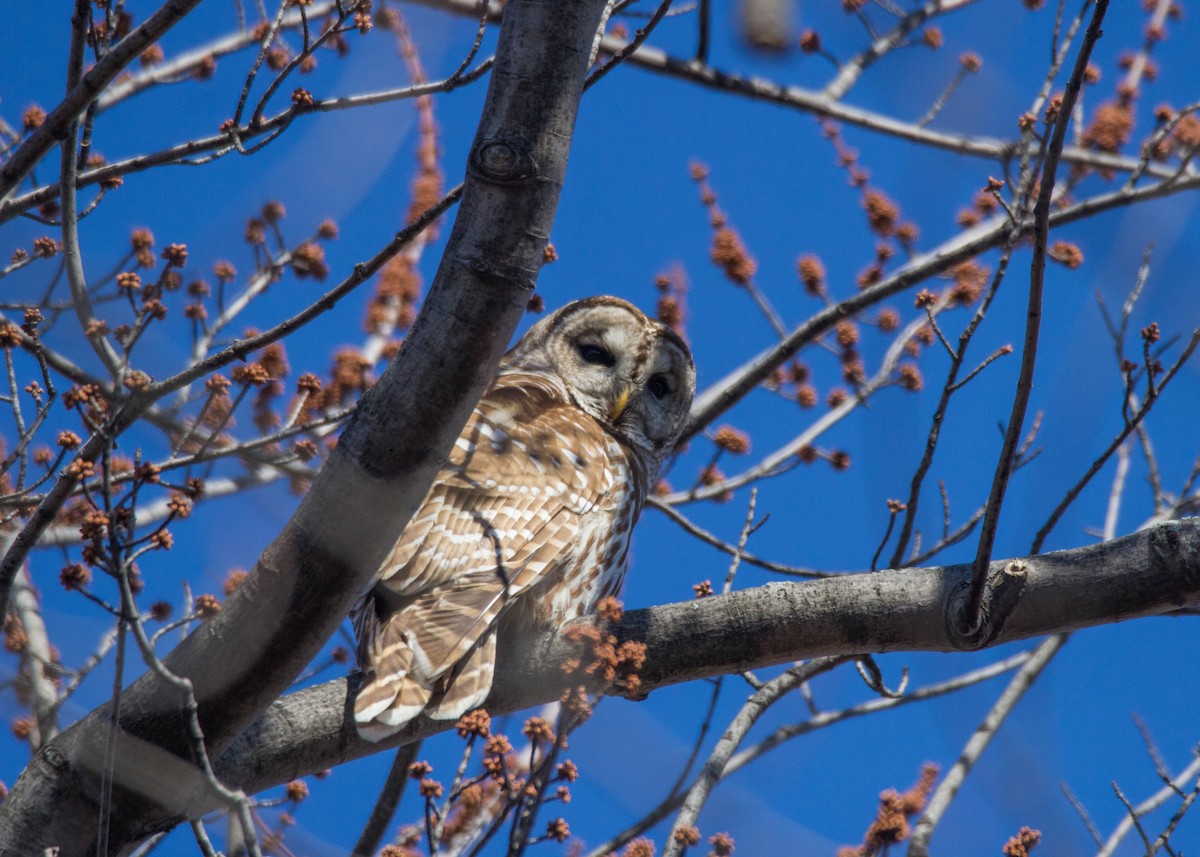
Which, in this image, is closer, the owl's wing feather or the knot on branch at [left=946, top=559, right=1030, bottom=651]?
the knot on branch at [left=946, top=559, right=1030, bottom=651]

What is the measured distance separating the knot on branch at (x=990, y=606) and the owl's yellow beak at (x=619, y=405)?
2716mm

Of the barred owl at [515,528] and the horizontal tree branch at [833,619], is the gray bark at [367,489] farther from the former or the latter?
the barred owl at [515,528]

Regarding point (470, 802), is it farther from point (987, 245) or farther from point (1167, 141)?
point (1167, 141)

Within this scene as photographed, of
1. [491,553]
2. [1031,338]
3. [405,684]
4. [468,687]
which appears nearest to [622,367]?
[491,553]

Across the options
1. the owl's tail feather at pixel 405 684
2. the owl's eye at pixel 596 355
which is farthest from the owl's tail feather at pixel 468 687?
the owl's eye at pixel 596 355

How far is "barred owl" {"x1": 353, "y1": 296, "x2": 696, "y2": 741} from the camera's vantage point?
10.8 feet

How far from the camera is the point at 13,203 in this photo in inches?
143

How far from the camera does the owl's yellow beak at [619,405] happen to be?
18.1 feet

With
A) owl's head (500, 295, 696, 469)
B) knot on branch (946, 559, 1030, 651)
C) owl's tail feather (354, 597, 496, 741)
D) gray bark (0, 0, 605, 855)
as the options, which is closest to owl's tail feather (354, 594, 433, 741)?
owl's tail feather (354, 597, 496, 741)

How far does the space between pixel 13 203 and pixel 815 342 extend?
301 centimetres

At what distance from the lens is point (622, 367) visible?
5.70 metres

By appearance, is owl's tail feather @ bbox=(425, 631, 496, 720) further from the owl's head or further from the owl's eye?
the owl's eye

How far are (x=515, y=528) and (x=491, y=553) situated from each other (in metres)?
0.21

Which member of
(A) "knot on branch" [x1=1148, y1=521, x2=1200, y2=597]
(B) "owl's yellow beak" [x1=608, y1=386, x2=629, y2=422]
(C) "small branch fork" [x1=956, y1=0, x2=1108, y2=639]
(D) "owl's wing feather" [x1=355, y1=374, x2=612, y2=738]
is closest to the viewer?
(C) "small branch fork" [x1=956, y1=0, x2=1108, y2=639]
